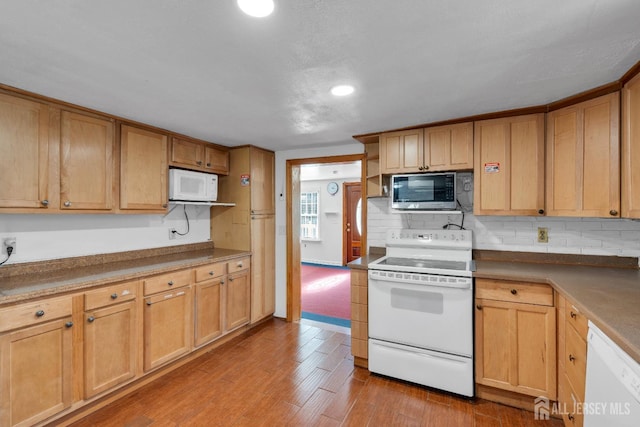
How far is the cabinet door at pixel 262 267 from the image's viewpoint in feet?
11.7

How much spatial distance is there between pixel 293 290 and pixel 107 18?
3.21 meters

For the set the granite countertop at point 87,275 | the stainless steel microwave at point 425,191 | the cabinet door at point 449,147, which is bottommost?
the granite countertop at point 87,275

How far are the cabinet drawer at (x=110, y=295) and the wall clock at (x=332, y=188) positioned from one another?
5.21m

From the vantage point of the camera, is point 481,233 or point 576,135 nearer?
point 576,135

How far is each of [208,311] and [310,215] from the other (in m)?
4.69

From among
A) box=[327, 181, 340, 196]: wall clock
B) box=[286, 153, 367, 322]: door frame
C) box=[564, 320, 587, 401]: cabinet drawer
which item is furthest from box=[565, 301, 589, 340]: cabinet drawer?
box=[327, 181, 340, 196]: wall clock

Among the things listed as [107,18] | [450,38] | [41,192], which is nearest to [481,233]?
[450,38]

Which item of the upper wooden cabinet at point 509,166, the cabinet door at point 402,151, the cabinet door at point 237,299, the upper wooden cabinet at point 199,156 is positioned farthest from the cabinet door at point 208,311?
the upper wooden cabinet at point 509,166

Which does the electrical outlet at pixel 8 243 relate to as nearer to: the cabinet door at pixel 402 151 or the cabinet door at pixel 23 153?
the cabinet door at pixel 23 153

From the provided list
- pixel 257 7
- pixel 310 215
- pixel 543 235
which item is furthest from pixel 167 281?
pixel 310 215

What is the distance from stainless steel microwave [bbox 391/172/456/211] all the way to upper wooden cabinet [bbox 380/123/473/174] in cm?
8

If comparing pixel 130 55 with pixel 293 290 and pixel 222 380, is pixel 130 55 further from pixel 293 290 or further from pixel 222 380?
pixel 293 290

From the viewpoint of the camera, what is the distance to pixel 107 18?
1230mm

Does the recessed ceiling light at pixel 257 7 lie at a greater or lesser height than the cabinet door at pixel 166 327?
greater
